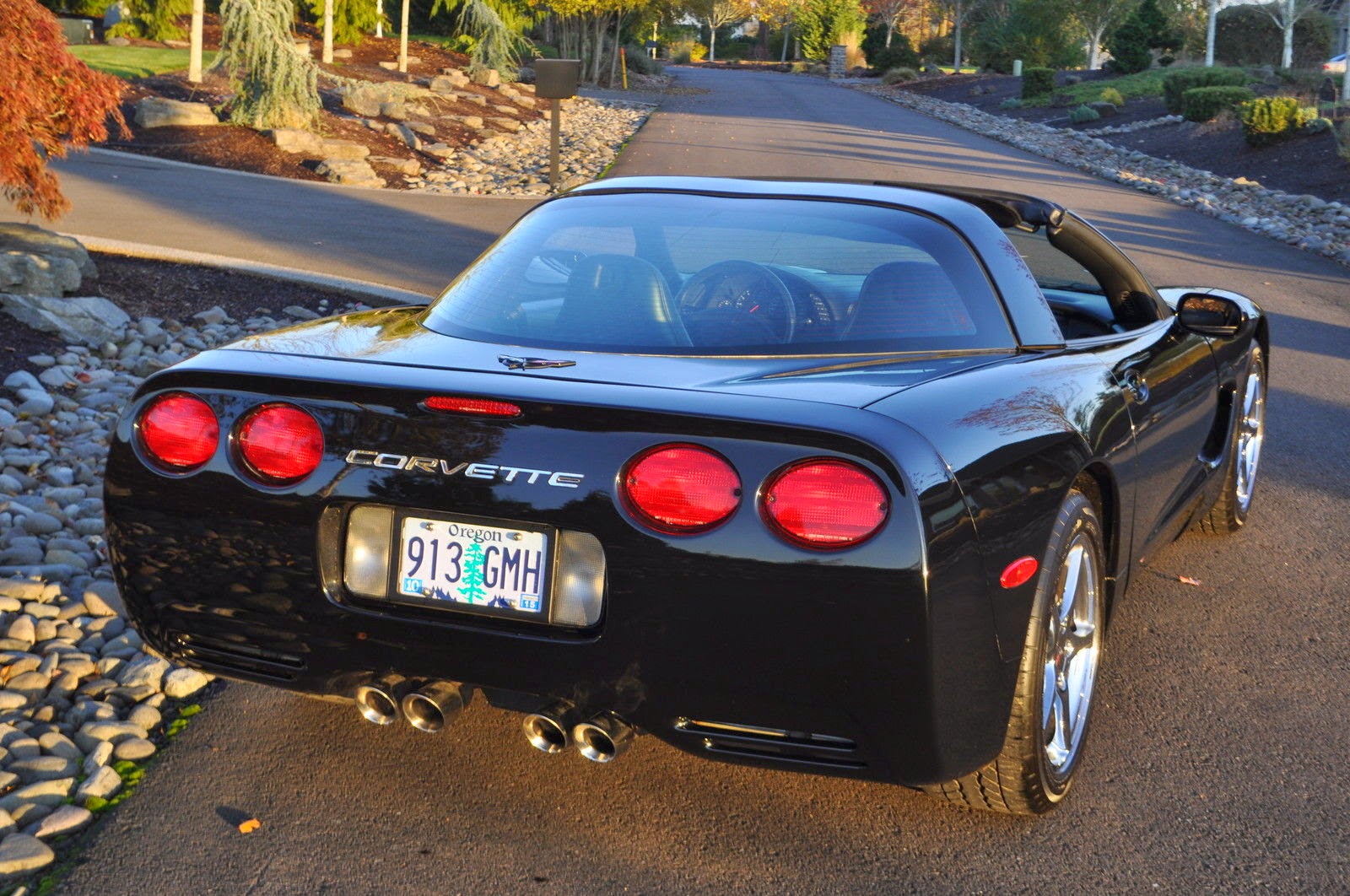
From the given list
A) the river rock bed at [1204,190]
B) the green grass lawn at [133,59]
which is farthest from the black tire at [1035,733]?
the green grass lawn at [133,59]

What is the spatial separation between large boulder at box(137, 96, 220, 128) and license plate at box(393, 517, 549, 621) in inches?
733

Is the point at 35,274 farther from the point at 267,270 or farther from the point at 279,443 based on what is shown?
the point at 279,443

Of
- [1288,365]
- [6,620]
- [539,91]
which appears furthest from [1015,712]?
[539,91]

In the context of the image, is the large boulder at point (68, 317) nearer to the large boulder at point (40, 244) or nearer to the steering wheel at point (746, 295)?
the large boulder at point (40, 244)

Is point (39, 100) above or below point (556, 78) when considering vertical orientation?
below

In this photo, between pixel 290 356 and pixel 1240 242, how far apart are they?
1560cm

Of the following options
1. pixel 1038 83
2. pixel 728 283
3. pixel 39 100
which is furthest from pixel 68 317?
pixel 1038 83

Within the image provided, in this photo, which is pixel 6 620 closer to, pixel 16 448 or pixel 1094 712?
pixel 16 448

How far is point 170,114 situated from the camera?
20.0 m

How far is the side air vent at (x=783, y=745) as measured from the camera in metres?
2.89

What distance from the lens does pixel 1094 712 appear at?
4.05 m

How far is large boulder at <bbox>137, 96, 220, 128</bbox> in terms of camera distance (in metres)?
19.8

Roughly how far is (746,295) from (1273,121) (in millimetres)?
24382

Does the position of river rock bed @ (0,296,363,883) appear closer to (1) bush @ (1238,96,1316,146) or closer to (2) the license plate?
(2) the license plate
